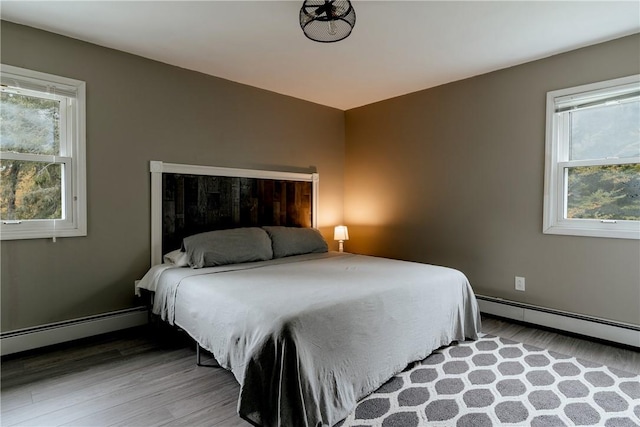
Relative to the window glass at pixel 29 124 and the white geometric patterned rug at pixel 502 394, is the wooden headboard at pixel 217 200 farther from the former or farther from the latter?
the white geometric patterned rug at pixel 502 394

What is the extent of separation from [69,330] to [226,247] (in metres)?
1.33

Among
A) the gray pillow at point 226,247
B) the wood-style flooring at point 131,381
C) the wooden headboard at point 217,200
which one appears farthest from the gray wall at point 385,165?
the gray pillow at point 226,247

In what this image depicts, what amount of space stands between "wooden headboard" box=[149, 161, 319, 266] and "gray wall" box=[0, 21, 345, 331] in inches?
3.8

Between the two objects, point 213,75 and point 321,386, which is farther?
point 213,75

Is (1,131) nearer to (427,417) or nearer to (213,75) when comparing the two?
(213,75)

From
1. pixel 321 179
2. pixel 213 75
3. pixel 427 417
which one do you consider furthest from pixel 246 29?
pixel 427 417

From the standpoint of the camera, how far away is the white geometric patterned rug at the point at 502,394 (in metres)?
1.80

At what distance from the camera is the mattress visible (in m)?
1.59

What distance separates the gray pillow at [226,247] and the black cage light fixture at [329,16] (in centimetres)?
180

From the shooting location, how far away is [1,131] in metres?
2.47

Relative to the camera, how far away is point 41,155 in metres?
2.61

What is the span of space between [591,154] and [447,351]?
6.60ft

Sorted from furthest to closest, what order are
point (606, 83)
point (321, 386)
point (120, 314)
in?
point (120, 314), point (606, 83), point (321, 386)

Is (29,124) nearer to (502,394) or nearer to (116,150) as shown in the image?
(116,150)
